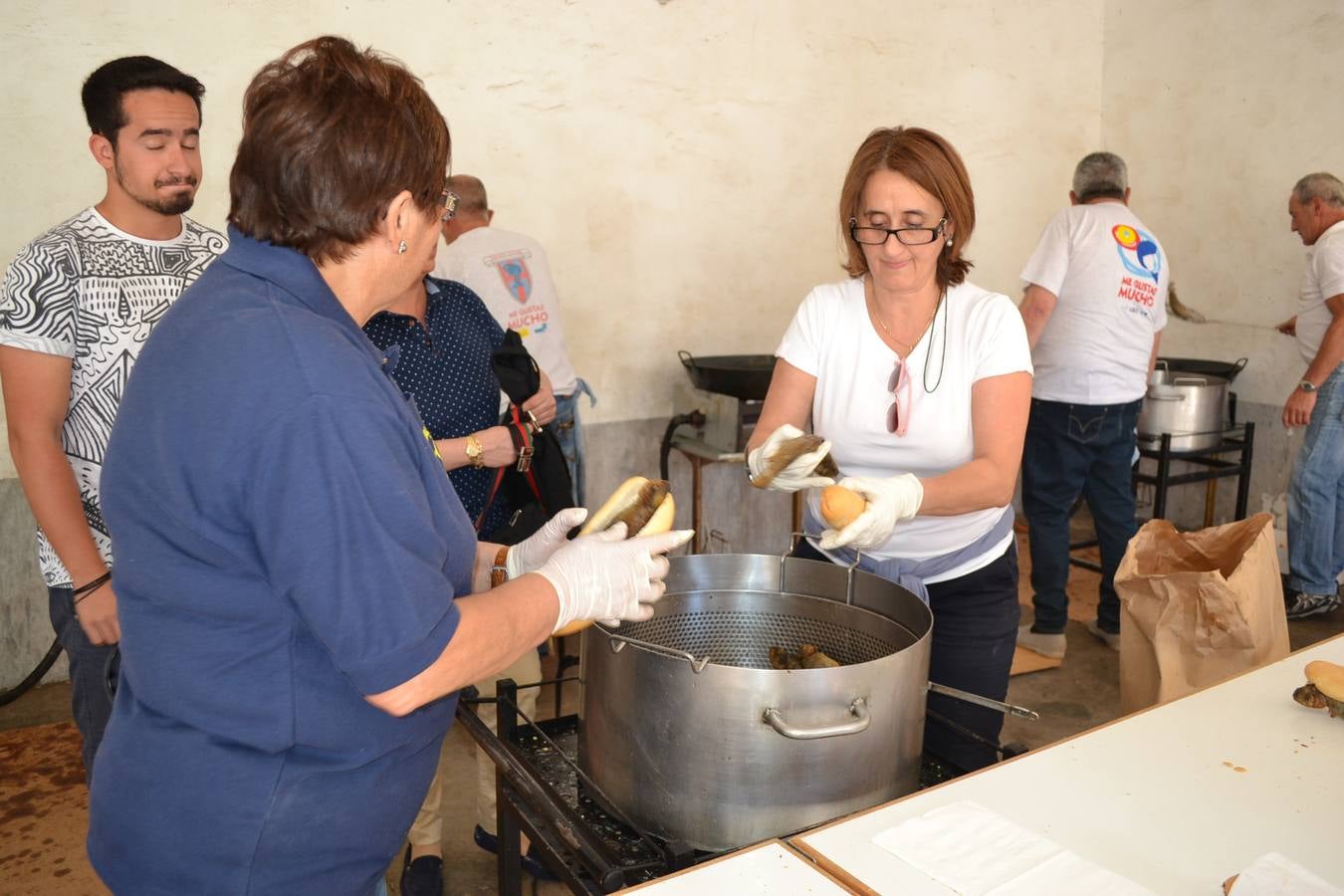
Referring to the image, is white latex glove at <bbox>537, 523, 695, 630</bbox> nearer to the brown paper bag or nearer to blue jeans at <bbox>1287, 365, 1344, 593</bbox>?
the brown paper bag

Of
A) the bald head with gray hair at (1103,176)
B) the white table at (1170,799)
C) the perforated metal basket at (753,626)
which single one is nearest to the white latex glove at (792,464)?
the perforated metal basket at (753,626)

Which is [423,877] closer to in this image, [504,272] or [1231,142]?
[504,272]

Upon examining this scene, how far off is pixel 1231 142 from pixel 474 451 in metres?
4.53

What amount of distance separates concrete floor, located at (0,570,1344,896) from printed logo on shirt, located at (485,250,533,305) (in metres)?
1.37

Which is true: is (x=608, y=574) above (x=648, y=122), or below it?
below

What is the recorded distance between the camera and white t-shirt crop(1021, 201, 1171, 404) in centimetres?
401

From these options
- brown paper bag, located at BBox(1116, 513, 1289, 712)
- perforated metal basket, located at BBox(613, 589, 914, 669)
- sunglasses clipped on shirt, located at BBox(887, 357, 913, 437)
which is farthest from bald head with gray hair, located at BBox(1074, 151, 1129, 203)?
perforated metal basket, located at BBox(613, 589, 914, 669)

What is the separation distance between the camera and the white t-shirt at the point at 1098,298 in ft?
13.2

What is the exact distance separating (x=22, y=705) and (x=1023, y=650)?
3.60m

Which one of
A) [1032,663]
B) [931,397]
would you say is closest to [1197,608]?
[931,397]

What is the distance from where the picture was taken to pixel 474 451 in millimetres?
2322

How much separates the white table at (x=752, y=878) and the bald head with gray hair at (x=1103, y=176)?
3591 millimetres

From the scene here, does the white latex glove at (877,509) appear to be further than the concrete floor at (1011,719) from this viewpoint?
No

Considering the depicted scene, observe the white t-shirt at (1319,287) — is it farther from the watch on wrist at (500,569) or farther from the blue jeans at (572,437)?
the watch on wrist at (500,569)
